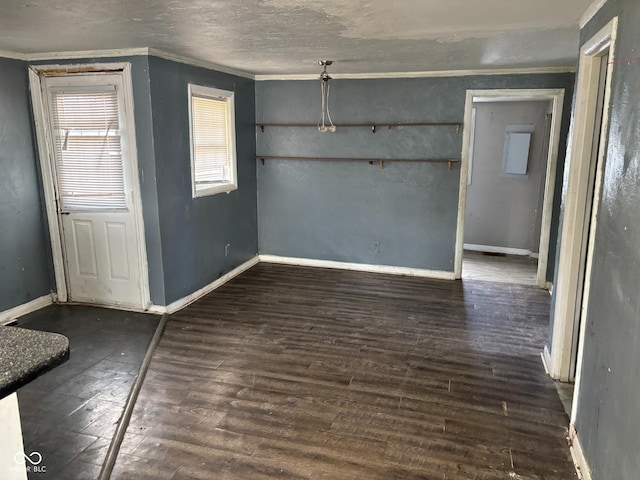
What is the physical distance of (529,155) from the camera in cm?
667

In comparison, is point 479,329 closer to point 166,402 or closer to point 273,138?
point 166,402

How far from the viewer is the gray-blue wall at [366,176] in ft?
17.4

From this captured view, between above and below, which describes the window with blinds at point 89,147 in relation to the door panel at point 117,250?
above

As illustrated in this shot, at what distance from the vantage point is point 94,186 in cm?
433

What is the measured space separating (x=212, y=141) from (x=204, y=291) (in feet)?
5.29

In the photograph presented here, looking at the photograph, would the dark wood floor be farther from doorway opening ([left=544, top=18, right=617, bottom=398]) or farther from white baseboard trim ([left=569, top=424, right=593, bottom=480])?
doorway opening ([left=544, top=18, right=617, bottom=398])

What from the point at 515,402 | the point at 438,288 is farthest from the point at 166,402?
the point at 438,288

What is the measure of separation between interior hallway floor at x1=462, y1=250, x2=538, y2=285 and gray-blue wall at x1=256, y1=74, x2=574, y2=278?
568 millimetres

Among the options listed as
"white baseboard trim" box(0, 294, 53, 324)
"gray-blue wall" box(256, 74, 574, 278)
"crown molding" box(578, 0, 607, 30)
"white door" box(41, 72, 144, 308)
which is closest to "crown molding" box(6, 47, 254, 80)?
"white door" box(41, 72, 144, 308)

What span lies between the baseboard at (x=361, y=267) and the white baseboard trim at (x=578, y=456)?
3.07m

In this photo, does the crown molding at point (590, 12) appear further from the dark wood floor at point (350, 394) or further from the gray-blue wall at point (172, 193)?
the gray-blue wall at point (172, 193)

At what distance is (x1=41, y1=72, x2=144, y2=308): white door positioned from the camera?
13.6ft

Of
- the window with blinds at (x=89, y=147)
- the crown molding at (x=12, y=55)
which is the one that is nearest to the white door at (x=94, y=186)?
the window with blinds at (x=89, y=147)

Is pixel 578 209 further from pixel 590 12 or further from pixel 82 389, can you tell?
pixel 82 389
